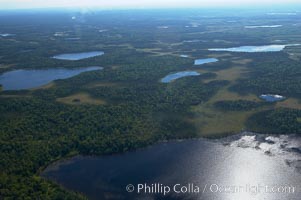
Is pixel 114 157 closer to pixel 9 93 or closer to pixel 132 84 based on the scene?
pixel 132 84

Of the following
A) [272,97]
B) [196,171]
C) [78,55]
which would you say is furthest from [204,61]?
[196,171]

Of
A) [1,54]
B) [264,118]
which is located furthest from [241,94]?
[1,54]

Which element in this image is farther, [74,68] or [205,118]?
[74,68]

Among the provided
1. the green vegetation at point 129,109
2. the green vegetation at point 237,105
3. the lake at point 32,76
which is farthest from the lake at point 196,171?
the lake at point 32,76

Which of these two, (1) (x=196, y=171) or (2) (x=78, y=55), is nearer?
(1) (x=196, y=171)

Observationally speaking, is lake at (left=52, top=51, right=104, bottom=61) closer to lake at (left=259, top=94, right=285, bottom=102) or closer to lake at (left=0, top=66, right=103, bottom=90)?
lake at (left=0, top=66, right=103, bottom=90)

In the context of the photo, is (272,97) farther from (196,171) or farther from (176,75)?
(196,171)
